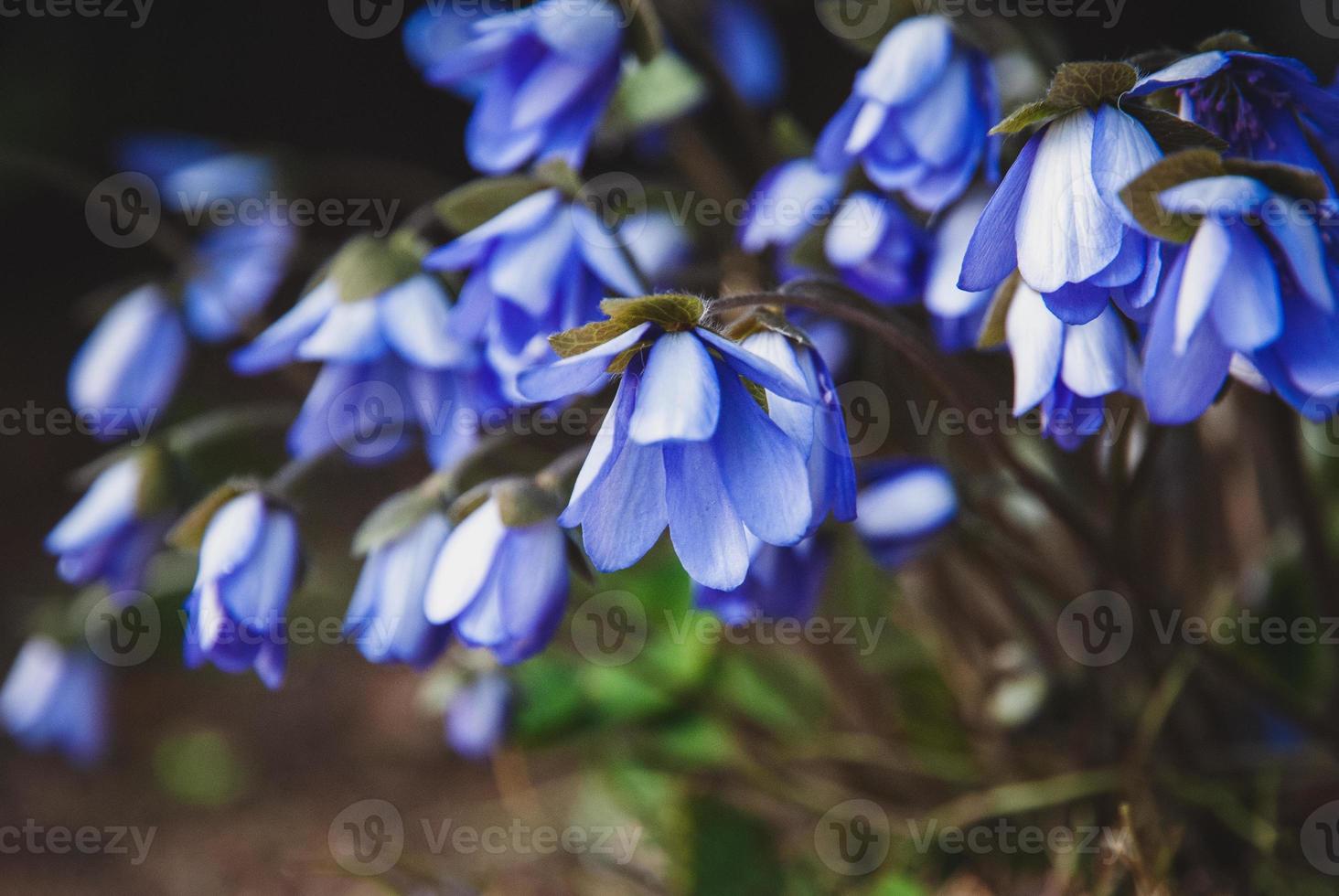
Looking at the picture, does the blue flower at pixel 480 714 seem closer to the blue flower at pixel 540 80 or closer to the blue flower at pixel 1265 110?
the blue flower at pixel 540 80

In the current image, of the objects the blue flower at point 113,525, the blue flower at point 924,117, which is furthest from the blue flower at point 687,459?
the blue flower at point 113,525

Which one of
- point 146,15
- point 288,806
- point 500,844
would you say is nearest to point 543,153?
point 500,844

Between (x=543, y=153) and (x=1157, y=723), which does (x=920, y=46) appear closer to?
(x=543, y=153)

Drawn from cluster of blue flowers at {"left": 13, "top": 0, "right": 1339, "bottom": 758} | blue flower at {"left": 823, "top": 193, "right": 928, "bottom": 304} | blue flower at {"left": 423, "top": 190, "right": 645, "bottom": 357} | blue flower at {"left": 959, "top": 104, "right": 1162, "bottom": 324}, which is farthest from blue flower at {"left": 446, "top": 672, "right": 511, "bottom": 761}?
blue flower at {"left": 959, "top": 104, "right": 1162, "bottom": 324}

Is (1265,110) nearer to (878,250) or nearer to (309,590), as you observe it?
(878,250)

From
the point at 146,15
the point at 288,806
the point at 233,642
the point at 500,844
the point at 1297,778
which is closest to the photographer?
the point at 233,642

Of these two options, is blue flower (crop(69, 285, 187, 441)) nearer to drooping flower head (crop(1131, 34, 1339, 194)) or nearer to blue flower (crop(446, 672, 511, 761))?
blue flower (crop(446, 672, 511, 761))

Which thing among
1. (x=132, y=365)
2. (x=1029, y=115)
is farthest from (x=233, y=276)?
(x=1029, y=115)
